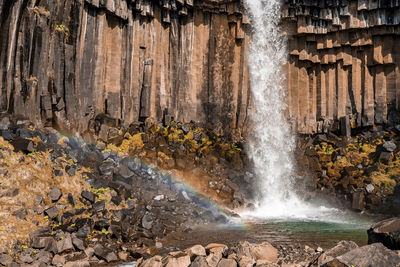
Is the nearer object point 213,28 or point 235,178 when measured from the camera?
point 235,178

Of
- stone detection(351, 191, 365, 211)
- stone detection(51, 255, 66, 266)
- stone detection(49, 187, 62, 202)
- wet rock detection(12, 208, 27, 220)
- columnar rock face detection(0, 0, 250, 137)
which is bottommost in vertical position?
stone detection(351, 191, 365, 211)

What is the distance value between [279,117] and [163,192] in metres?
11.1

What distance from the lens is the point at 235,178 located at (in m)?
17.4

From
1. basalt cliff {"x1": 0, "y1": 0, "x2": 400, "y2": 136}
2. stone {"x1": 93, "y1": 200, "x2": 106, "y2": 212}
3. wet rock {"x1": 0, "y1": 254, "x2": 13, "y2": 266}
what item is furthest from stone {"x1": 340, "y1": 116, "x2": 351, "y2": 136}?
wet rock {"x1": 0, "y1": 254, "x2": 13, "y2": 266}

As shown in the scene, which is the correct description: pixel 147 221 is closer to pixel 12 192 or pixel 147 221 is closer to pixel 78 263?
pixel 78 263

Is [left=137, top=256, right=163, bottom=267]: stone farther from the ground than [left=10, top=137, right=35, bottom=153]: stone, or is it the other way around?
[left=10, top=137, right=35, bottom=153]: stone

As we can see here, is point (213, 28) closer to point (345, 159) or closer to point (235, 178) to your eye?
point (235, 178)

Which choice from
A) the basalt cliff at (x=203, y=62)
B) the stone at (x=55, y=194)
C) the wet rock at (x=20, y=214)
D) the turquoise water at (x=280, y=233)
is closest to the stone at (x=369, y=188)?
the turquoise water at (x=280, y=233)

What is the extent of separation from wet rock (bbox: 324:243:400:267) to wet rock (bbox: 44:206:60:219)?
760 centimetres

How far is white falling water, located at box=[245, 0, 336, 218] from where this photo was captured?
2017 cm

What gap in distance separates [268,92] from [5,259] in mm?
17792

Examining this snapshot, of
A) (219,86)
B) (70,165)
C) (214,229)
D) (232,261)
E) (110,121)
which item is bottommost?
(214,229)

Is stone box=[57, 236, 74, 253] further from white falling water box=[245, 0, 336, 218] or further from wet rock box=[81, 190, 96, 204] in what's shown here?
white falling water box=[245, 0, 336, 218]

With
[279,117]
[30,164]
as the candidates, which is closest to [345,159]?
[279,117]
